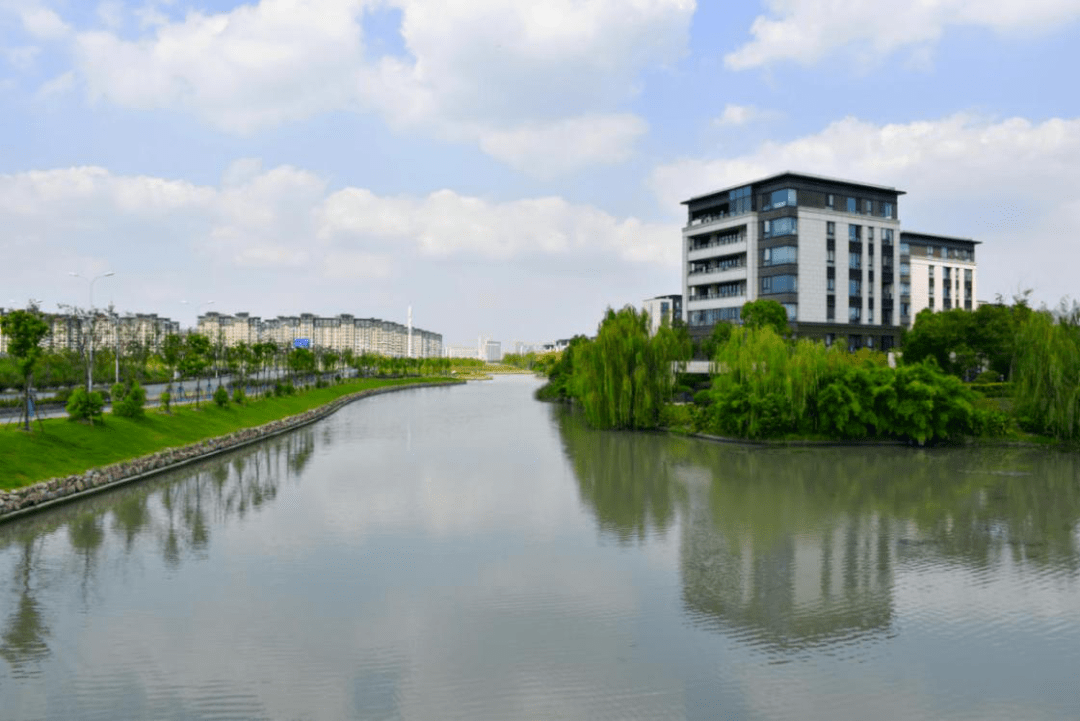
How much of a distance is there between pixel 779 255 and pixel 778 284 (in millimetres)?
2297

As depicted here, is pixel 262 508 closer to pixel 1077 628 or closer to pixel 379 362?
pixel 1077 628

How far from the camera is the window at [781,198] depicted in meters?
59.5

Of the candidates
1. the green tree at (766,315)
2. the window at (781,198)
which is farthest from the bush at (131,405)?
the window at (781,198)

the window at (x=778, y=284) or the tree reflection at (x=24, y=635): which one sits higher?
the window at (x=778, y=284)

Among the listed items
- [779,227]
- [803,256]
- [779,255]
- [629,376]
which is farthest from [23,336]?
[803,256]

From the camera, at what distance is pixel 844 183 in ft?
201

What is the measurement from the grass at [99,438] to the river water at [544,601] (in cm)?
163

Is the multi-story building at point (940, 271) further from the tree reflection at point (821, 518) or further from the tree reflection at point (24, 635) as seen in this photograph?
the tree reflection at point (24, 635)

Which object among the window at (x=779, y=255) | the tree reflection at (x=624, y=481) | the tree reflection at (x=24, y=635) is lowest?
the tree reflection at (x=24, y=635)

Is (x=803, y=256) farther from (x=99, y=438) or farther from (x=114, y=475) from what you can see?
(x=114, y=475)

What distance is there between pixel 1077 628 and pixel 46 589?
15.0 m

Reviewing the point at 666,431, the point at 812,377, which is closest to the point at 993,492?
the point at 812,377

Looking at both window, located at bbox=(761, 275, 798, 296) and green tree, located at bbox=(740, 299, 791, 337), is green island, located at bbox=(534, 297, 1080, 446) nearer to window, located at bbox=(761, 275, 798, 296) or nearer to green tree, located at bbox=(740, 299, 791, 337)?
green tree, located at bbox=(740, 299, 791, 337)

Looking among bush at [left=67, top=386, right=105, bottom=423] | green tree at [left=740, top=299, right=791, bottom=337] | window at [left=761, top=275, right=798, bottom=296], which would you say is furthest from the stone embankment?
window at [left=761, top=275, right=798, bottom=296]
